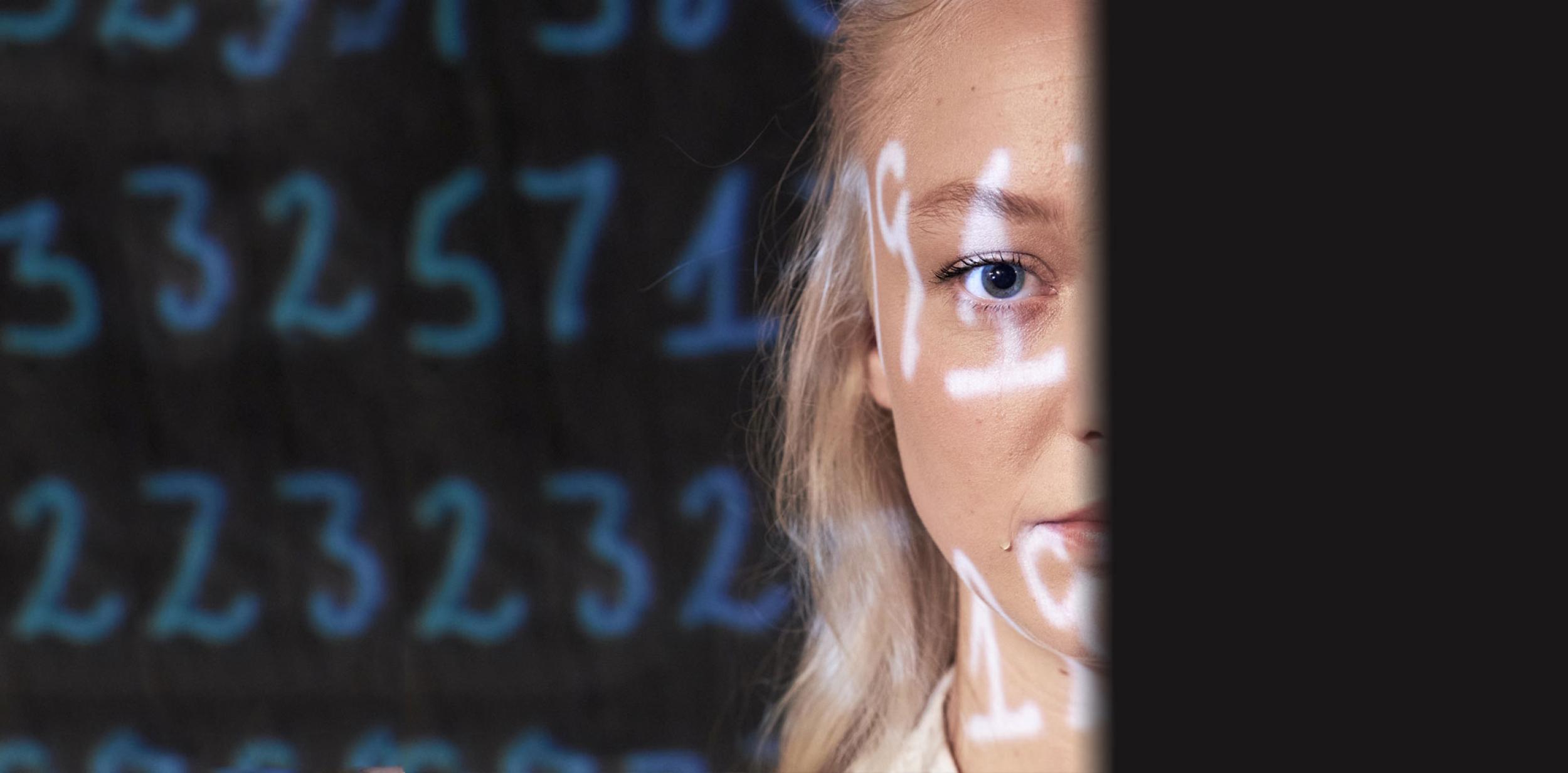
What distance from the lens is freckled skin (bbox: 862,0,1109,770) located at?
2.76 feet

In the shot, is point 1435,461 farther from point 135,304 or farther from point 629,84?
point 135,304

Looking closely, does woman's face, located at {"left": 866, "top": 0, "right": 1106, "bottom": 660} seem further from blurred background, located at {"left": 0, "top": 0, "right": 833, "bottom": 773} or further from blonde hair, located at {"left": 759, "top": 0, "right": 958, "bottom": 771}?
blurred background, located at {"left": 0, "top": 0, "right": 833, "bottom": 773}

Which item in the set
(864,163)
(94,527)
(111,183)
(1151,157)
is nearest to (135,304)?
(111,183)

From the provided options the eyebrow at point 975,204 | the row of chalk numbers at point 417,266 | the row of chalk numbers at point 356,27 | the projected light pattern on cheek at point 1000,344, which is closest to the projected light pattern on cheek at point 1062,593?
the projected light pattern on cheek at point 1000,344

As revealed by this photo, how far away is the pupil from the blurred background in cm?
38

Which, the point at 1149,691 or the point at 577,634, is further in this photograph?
the point at 577,634

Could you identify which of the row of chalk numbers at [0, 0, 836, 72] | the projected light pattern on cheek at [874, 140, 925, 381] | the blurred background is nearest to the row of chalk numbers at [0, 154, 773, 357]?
the blurred background

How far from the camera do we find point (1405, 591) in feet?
0.90

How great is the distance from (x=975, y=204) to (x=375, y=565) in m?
0.80

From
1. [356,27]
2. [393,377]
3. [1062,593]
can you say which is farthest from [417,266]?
[1062,593]

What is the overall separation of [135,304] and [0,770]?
0.57 meters

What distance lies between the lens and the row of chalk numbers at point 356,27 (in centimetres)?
121

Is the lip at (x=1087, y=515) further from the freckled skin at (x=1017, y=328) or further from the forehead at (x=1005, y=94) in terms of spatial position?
the forehead at (x=1005, y=94)

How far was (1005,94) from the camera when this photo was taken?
86cm
